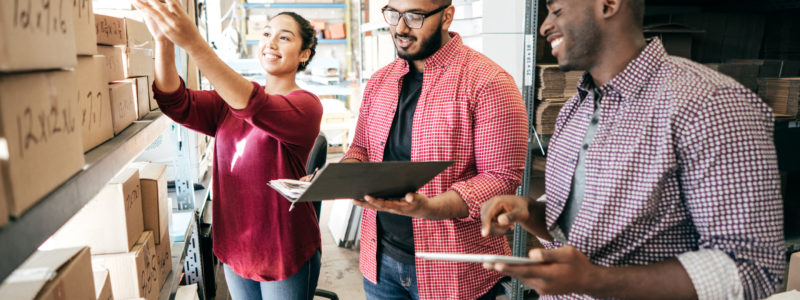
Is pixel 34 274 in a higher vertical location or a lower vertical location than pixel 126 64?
lower

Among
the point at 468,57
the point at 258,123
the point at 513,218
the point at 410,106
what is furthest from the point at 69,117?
the point at 468,57

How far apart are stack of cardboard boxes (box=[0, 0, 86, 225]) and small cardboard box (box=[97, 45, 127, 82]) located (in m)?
0.48

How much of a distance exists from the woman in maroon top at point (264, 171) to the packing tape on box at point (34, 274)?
2.16 ft

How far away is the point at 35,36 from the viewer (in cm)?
58

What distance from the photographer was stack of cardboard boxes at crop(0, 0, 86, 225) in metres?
0.52

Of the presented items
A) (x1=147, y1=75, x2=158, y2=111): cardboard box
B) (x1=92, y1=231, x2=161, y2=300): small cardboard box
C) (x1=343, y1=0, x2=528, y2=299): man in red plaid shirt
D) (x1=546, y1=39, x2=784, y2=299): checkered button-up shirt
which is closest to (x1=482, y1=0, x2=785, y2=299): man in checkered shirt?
(x1=546, y1=39, x2=784, y2=299): checkered button-up shirt

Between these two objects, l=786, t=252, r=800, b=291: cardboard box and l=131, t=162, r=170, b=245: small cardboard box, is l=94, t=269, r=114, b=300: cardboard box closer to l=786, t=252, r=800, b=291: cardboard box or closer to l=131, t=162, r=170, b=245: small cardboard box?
l=131, t=162, r=170, b=245: small cardboard box

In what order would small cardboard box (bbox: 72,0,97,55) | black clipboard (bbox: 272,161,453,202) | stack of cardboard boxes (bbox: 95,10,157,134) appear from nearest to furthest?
1. small cardboard box (bbox: 72,0,97,55)
2. black clipboard (bbox: 272,161,453,202)
3. stack of cardboard boxes (bbox: 95,10,157,134)

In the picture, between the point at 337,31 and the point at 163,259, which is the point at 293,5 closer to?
the point at 337,31

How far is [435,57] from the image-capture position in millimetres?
1506

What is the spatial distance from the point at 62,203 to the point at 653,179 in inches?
35.9

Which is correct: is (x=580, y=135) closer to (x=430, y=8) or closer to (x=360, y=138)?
(x=430, y=8)

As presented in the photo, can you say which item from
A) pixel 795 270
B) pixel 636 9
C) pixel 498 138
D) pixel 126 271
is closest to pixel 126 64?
pixel 126 271

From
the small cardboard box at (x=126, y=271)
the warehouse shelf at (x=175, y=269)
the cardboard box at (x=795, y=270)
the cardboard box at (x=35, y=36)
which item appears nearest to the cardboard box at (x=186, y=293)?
the warehouse shelf at (x=175, y=269)
